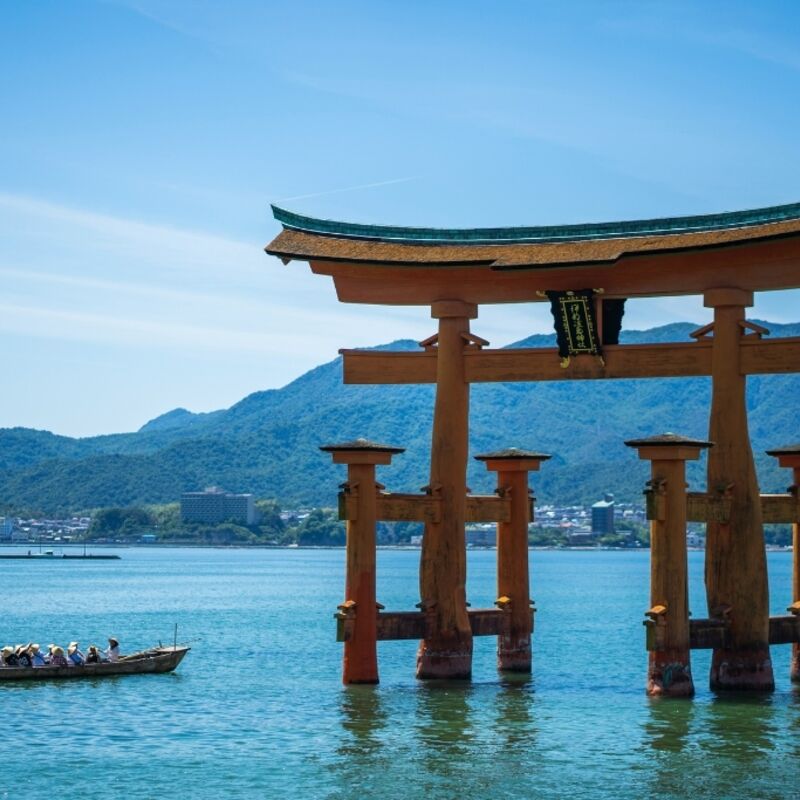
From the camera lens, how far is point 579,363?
96.6 feet

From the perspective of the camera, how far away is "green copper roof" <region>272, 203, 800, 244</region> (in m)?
28.7

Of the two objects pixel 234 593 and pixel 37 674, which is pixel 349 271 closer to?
pixel 37 674

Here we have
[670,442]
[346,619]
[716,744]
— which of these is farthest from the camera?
[346,619]

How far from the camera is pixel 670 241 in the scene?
2862 cm

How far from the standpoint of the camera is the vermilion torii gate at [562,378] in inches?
1070

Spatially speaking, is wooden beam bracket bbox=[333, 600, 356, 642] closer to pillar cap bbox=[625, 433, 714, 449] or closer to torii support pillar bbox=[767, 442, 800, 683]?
pillar cap bbox=[625, 433, 714, 449]

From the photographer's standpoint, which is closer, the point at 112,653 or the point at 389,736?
the point at 389,736

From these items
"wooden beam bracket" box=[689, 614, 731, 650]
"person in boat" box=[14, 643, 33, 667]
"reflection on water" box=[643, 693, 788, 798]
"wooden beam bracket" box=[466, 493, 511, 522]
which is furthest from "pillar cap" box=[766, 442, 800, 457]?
"person in boat" box=[14, 643, 33, 667]

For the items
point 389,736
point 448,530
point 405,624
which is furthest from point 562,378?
point 389,736

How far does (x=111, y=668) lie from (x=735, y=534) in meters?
15.1

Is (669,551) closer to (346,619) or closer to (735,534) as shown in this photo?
(735,534)

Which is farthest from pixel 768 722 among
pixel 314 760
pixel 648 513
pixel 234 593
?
pixel 234 593

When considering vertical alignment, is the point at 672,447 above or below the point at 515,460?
below

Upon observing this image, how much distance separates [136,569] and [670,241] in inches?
4839
